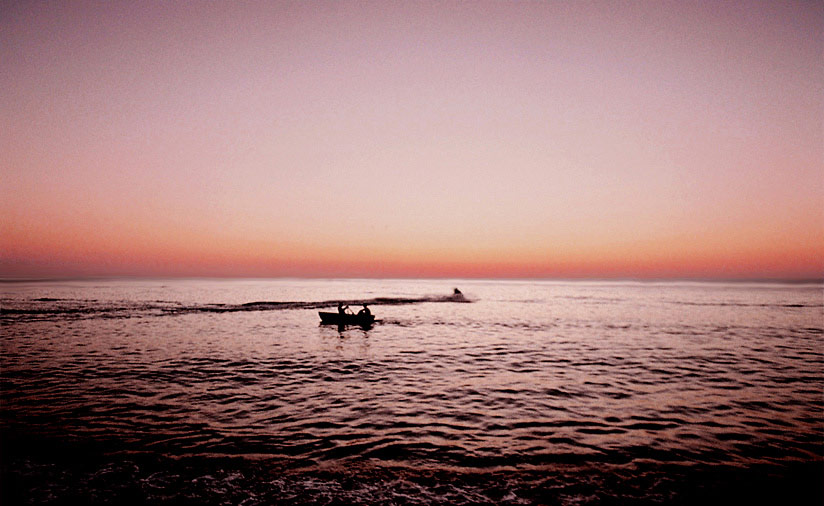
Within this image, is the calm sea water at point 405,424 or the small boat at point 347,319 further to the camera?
the small boat at point 347,319

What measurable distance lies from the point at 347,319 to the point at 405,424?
33.8 m

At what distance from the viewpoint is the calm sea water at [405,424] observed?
11.1 metres

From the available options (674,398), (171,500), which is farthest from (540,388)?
(171,500)

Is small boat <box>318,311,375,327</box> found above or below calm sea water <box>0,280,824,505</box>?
above

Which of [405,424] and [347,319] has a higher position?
[347,319]

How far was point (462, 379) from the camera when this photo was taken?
2375 centimetres

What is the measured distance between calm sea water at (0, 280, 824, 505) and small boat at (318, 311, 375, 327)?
1369 centimetres

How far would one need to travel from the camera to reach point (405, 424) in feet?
52.6

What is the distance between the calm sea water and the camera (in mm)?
11148

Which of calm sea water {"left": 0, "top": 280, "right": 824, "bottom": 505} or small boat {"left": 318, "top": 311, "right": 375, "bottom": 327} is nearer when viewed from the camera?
calm sea water {"left": 0, "top": 280, "right": 824, "bottom": 505}

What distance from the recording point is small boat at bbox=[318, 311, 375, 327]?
160 ft

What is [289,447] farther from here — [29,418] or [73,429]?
[29,418]

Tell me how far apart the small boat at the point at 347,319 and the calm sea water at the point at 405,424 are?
539 inches

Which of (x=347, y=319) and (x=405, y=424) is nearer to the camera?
(x=405, y=424)
